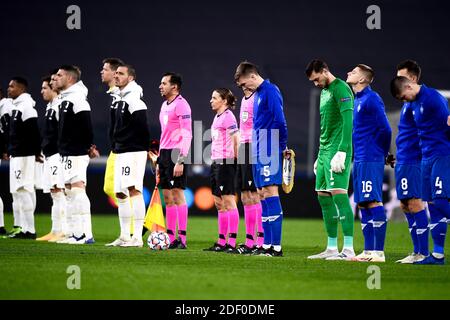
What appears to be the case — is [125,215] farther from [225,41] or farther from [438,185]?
[225,41]

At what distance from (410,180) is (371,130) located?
761mm

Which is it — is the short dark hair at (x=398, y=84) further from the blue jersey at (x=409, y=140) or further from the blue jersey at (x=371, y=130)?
the blue jersey at (x=409, y=140)

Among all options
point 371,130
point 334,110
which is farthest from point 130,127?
point 371,130

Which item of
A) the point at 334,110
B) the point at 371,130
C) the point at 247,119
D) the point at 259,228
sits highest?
the point at 334,110

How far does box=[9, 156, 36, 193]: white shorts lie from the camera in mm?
13195

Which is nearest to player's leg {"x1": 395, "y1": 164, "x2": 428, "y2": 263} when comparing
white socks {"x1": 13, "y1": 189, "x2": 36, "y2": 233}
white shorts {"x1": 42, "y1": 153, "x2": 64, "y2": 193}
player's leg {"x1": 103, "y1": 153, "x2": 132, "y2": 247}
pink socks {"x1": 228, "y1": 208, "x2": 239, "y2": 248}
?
pink socks {"x1": 228, "y1": 208, "x2": 239, "y2": 248}

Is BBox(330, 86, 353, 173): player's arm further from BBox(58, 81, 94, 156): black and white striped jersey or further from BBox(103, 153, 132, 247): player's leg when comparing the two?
BBox(58, 81, 94, 156): black and white striped jersey

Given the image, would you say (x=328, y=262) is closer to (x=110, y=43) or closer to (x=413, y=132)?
(x=413, y=132)

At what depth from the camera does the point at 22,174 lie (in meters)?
13.2

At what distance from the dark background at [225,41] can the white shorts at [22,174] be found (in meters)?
10.7

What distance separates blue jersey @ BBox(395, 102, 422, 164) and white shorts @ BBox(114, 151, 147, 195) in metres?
3.50

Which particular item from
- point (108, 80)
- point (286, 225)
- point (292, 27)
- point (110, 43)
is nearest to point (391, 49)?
point (292, 27)

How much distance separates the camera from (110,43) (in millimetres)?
28031

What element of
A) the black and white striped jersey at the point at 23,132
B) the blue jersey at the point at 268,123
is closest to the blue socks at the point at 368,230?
the blue jersey at the point at 268,123
